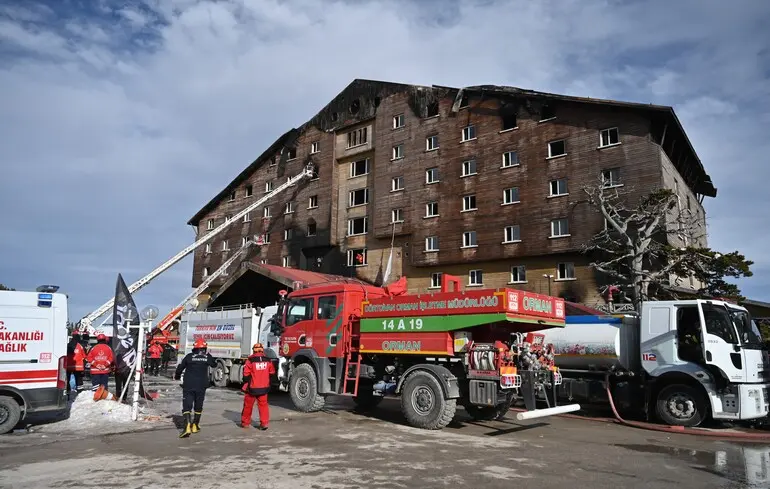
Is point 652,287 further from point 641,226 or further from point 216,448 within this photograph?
point 216,448

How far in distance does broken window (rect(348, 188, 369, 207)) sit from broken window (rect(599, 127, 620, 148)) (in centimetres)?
1696

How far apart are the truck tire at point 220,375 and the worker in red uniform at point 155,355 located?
19.3 feet

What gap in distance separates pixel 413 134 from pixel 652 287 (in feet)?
60.0

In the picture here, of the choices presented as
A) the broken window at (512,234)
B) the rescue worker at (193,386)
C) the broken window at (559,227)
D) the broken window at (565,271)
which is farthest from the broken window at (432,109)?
the rescue worker at (193,386)

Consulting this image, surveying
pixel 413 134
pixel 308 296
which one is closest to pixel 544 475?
pixel 308 296

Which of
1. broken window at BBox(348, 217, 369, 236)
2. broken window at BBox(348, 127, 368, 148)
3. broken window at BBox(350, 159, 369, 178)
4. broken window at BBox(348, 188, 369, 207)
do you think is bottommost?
broken window at BBox(348, 217, 369, 236)

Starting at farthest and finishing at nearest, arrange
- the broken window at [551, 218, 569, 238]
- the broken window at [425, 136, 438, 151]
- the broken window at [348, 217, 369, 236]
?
the broken window at [348, 217, 369, 236] < the broken window at [425, 136, 438, 151] < the broken window at [551, 218, 569, 238]

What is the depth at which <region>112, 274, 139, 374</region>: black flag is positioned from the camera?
11875 millimetres

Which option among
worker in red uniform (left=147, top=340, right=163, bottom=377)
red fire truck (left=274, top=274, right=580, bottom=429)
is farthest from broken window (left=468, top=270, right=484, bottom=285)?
red fire truck (left=274, top=274, right=580, bottom=429)

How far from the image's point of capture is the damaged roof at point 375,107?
93.1 ft

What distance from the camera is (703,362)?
1174 cm

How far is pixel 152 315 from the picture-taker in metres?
11.6

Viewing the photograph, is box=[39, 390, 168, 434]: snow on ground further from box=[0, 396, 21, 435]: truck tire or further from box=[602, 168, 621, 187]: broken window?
box=[602, 168, 621, 187]: broken window

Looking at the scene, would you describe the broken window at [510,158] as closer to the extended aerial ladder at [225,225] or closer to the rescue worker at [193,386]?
the extended aerial ladder at [225,225]
